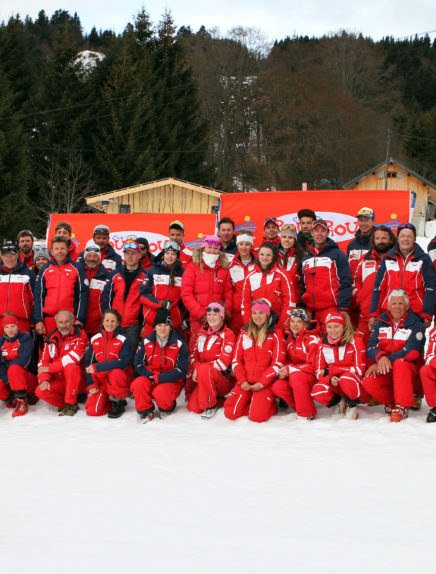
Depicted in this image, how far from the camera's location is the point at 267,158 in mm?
39625

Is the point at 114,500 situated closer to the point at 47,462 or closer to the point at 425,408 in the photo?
the point at 47,462

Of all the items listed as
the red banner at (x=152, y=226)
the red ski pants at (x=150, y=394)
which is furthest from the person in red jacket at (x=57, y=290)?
the red banner at (x=152, y=226)

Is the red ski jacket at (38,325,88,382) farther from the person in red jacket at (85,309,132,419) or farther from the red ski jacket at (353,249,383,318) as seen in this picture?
the red ski jacket at (353,249,383,318)

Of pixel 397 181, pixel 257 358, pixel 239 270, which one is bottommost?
pixel 257 358

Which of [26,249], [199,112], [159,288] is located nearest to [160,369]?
[159,288]

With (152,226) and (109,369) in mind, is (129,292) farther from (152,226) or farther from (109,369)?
(152,226)

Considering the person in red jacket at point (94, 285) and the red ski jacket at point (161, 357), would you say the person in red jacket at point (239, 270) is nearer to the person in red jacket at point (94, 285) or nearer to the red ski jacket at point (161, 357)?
the red ski jacket at point (161, 357)

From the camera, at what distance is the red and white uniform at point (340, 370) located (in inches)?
214

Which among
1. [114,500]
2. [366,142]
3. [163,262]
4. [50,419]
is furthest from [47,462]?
[366,142]

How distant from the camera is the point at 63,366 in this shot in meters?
6.11

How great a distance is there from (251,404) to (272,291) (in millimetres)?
1250

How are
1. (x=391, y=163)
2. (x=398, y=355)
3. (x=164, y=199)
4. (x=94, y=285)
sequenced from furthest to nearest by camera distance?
(x=391, y=163)
(x=164, y=199)
(x=94, y=285)
(x=398, y=355)

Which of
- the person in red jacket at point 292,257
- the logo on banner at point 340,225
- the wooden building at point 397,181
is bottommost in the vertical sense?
the person in red jacket at point 292,257

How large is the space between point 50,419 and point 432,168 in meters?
47.3
